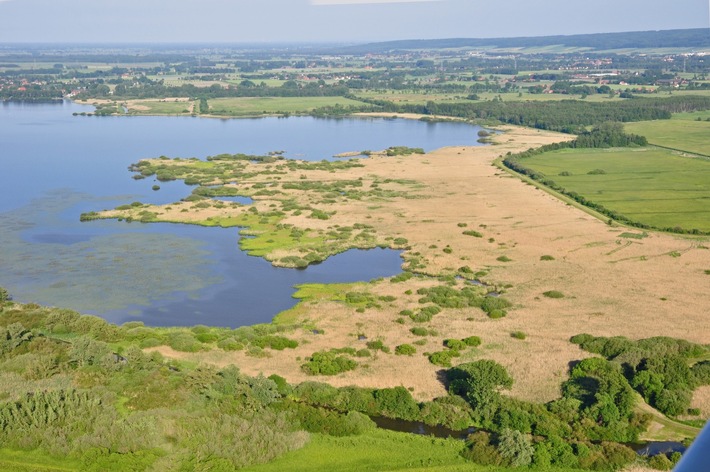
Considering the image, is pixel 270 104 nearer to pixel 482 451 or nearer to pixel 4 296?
pixel 4 296

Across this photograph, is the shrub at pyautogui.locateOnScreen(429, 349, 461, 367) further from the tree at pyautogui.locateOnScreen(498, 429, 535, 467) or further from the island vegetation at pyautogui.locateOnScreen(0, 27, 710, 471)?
the tree at pyautogui.locateOnScreen(498, 429, 535, 467)

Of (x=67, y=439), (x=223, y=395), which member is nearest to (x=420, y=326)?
(x=223, y=395)

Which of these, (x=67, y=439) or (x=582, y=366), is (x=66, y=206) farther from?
(x=582, y=366)

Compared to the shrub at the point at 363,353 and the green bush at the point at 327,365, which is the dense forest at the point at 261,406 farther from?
the shrub at the point at 363,353

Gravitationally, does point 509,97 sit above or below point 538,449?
above

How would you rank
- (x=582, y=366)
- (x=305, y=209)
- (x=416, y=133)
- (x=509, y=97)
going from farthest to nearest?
1. (x=509, y=97)
2. (x=416, y=133)
3. (x=305, y=209)
4. (x=582, y=366)

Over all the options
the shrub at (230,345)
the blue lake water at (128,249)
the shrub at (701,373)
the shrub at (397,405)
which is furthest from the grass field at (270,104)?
the shrub at (701,373)

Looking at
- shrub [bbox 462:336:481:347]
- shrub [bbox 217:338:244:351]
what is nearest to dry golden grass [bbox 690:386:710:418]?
shrub [bbox 462:336:481:347]
